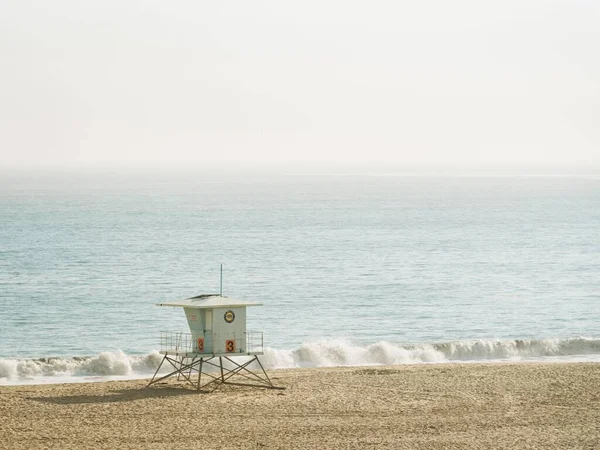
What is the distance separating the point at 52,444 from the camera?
2380 cm

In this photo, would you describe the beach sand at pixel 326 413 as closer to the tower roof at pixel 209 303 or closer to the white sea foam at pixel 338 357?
the tower roof at pixel 209 303

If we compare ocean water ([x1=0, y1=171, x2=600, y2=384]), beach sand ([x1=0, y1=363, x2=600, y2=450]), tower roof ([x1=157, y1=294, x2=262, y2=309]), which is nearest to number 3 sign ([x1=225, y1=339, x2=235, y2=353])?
tower roof ([x1=157, y1=294, x2=262, y2=309])

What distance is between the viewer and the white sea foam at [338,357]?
1435 inches

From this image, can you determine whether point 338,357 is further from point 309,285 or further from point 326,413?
point 309,285

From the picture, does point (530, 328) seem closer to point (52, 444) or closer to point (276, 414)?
point (276, 414)

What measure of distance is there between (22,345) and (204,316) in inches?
614

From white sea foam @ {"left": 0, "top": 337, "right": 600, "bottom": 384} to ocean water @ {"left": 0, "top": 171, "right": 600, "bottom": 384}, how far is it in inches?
2.3

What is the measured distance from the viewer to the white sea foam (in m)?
36.4

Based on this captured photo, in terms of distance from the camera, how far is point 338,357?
3956 centimetres

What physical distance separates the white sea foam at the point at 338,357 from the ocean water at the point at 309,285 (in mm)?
58

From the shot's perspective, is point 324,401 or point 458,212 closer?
point 324,401

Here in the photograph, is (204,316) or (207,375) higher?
(204,316)

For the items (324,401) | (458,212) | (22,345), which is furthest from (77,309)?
(458,212)

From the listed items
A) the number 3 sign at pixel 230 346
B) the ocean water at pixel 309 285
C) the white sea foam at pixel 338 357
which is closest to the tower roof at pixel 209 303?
the number 3 sign at pixel 230 346
